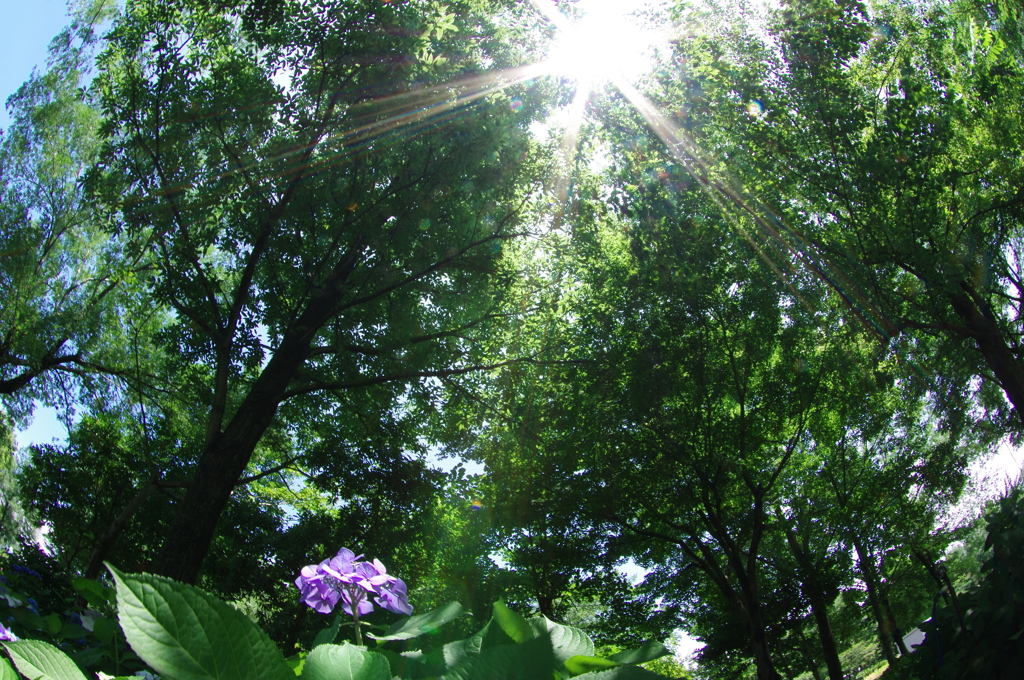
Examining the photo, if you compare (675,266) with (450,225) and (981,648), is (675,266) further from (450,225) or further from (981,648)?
(981,648)

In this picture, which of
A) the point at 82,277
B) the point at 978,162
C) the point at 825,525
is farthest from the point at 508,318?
the point at 825,525

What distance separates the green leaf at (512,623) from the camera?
84cm

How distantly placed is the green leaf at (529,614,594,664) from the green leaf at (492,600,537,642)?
0.02 metres

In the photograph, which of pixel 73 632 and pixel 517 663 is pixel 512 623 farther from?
pixel 73 632

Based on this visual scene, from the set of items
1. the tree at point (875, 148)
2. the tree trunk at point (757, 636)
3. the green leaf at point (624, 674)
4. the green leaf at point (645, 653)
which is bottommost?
the green leaf at point (624, 674)

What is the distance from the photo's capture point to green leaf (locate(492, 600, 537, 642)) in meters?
0.84

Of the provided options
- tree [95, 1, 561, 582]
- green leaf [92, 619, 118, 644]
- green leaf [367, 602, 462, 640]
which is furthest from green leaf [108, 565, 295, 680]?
tree [95, 1, 561, 582]

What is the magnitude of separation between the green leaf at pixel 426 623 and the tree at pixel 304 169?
255 inches

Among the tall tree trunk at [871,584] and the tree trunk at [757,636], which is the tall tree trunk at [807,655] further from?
the tree trunk at [757,636]

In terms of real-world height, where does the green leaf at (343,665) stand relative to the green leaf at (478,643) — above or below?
below

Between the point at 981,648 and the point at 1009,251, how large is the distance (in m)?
13.4

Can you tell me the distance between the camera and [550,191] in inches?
383

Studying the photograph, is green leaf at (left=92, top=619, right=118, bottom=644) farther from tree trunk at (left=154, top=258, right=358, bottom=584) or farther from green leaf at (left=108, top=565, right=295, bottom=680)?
tree trunk at (left=154, top=258, right=358, bottom=584)

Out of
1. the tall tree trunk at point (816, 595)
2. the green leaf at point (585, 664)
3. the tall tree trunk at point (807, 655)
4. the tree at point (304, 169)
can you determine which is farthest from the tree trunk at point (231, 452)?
the tall tree trunk at point (807, 655)
